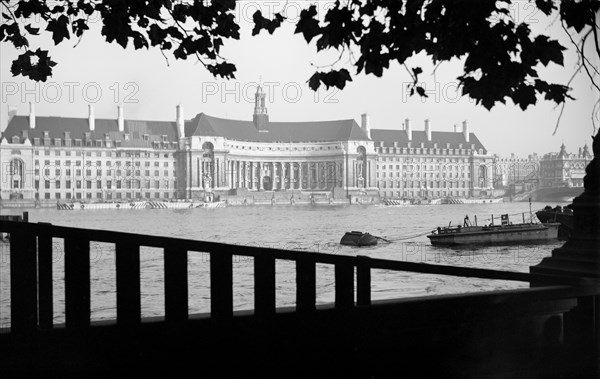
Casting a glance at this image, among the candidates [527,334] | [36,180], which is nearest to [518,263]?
[527,334]

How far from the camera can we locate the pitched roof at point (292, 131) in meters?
32.8

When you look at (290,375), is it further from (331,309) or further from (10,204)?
(10,204)

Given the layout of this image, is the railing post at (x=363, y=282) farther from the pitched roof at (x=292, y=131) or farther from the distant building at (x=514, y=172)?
the distant building at (x=514, y=172)

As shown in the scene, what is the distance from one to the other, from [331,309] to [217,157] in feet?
133

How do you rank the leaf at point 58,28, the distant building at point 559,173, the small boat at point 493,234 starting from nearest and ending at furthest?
the leaf at point 58,28 < the distant building at point 559,173 < the small boat at point 493,234

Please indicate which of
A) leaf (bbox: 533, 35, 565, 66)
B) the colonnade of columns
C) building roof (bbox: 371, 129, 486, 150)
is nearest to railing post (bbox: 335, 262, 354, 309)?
leaf (bbox: 533, 35, 565, 66)

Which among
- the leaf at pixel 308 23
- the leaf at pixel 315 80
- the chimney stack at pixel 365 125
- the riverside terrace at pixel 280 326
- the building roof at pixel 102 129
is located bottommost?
the riverside terrace at pixel 280 326

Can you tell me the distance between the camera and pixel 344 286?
285cm

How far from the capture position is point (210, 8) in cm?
367

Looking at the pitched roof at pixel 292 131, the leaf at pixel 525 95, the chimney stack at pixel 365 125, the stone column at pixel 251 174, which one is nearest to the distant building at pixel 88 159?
the pitched roof at pixel 292 131

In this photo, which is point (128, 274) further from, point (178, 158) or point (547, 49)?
point (178, 158)

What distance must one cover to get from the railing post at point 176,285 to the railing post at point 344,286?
682 millimetres

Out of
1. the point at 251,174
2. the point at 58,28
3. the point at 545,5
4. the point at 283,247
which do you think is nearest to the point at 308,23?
the point at 545,5

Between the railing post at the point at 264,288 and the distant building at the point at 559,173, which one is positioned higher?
the distant building at the point at 559,173
